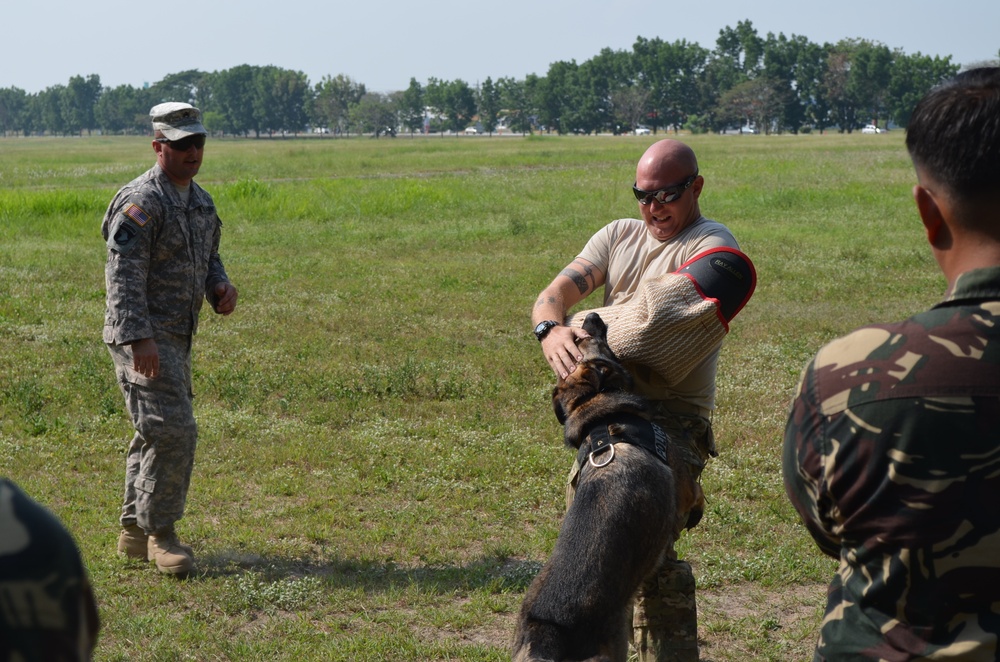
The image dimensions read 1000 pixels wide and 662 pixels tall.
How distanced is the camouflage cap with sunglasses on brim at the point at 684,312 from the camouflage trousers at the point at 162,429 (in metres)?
2.52

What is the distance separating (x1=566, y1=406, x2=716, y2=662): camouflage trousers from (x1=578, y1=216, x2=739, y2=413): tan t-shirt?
0.35 feet

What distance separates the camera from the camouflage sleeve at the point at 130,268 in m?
4.71

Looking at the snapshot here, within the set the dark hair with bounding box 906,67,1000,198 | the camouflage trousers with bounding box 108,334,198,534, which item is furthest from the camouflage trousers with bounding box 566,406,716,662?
the camouflage trousers with bounding box 108,334,198,534

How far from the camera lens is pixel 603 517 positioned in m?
3.21

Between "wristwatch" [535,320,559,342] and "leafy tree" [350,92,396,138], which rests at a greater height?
"leafy tree" [350,92,396,138]

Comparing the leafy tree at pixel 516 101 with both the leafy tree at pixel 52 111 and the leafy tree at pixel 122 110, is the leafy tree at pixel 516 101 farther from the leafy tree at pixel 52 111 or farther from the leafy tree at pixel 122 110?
the leafy tree at pixel 52 111

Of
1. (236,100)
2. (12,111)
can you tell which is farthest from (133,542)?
(12,111)

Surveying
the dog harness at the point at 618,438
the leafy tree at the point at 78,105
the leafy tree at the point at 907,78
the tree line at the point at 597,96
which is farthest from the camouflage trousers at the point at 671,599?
the leafy tree at the point at 78,105

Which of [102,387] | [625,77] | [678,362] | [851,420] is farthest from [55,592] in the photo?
[625,77]

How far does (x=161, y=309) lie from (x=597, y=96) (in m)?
134

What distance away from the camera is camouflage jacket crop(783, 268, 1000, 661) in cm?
161

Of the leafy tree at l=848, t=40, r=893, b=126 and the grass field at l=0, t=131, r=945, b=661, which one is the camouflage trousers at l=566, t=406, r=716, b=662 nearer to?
the grass field at l=0, t=131, r=945, b=661

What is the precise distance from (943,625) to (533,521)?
4.26m

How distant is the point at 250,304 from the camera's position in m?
12.2
